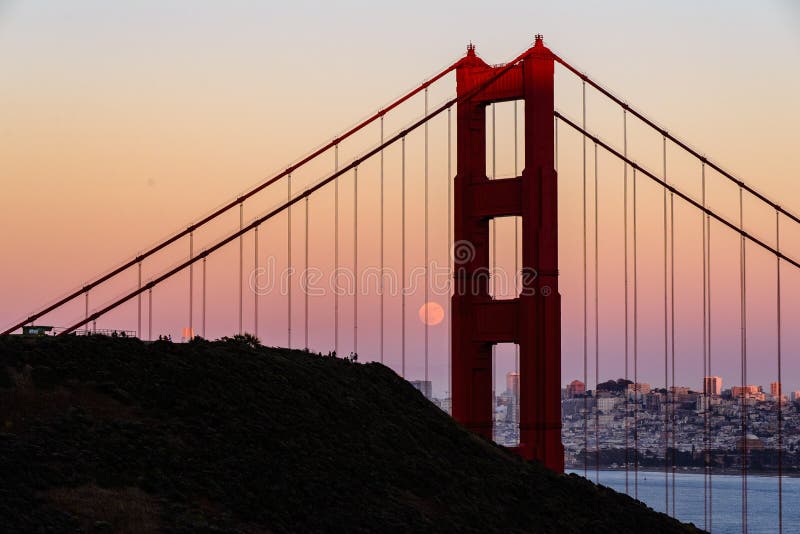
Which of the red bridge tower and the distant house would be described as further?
the red bridge tower

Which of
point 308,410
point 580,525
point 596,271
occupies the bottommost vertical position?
point 580,525

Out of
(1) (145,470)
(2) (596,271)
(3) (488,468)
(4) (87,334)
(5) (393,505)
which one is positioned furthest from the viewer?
(2) (596,271)

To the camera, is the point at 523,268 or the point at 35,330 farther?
the point at 523,268

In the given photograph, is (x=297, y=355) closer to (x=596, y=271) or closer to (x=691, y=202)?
(x=596, y=271)

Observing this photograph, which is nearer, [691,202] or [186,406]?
[186,406]

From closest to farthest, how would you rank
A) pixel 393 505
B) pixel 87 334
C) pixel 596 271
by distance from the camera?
1. pixel 393 505
2. pixel 87 334
3. pixel 596 271

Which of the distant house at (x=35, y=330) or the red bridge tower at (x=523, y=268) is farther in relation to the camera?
the red bridge tower at (x=523, y=268)

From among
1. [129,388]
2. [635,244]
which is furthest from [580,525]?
[635,244]

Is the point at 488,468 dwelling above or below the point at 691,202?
below
